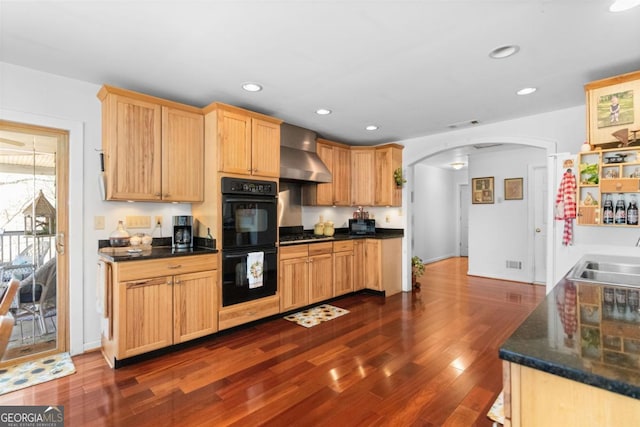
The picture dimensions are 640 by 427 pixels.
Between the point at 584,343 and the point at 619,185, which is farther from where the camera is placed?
the point at 619,185

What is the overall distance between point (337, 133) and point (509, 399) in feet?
13.5

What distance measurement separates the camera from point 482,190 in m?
6.07

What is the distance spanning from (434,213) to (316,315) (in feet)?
16.5

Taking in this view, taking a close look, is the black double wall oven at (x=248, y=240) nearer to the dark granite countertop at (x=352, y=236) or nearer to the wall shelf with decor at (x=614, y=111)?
the dark granite countertop at (x=352, y=236)

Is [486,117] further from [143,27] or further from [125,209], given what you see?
[125,209]

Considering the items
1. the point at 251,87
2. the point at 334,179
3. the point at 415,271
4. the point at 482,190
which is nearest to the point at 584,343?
the point at 251,87

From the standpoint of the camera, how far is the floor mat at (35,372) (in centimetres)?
223

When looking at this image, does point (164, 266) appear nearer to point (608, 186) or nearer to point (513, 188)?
point (608, 186)

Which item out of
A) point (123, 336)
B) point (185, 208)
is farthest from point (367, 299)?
point (123, 336)

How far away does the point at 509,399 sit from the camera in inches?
35.3

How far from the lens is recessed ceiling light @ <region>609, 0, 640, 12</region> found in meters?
1.74

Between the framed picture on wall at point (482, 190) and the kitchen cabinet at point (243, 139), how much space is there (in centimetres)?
441

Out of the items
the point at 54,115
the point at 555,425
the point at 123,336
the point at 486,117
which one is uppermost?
the point at 486,117

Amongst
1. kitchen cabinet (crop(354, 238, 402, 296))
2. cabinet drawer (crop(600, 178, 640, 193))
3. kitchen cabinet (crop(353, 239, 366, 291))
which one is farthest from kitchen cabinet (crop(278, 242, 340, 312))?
cabinet drawer (crop(600, 178, 640, 193))
